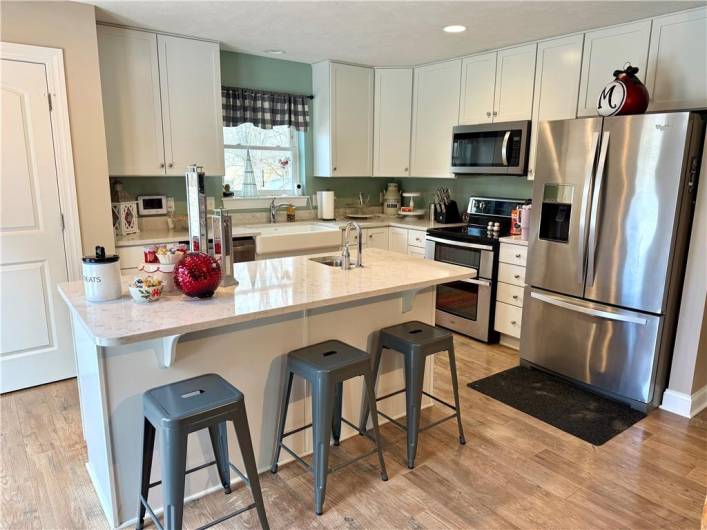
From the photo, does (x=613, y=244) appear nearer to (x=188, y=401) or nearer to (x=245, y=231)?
(x=188, y=401)

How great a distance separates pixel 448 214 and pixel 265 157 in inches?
71.8

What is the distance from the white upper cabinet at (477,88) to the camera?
3951mm

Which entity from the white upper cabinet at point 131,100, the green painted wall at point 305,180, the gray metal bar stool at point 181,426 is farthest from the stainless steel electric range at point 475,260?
the gray metal bar stool at point 181,426

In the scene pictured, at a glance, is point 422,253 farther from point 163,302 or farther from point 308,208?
point 163,302

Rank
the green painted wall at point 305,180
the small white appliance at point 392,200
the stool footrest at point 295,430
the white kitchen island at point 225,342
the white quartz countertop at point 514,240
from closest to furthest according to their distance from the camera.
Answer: the white kitchen island at point 225,342
the stool footrest at point 295,430
the white quartz countertop at point 514,240
the green painted wall at point 305,180
the small white appliance at point 392,200

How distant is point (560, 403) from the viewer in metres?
2.96

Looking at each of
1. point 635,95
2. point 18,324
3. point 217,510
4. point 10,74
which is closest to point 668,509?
point 217,510

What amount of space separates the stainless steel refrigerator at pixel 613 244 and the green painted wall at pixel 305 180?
114 cm

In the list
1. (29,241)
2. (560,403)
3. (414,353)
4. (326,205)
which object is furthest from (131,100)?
(560,403)

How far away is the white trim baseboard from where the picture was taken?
111 inches

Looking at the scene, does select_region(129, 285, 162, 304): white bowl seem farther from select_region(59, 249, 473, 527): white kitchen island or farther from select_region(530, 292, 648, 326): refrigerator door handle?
select_region(530, 292, 648, 326): refrigerator door handle

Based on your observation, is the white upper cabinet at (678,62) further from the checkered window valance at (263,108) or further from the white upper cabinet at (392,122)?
the checkered window valance at (263,108)

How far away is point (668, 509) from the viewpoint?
6.70 feet

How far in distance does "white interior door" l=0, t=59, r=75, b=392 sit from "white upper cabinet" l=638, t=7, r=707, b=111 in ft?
12.2
